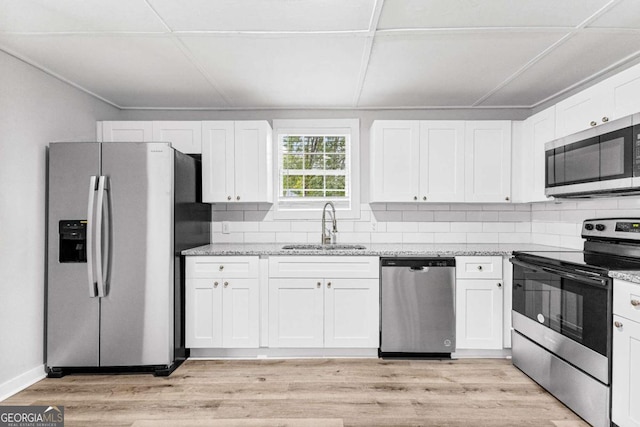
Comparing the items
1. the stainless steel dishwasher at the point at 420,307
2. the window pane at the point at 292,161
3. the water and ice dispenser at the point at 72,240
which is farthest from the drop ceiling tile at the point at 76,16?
the stainless steel dishwasher at the point at 420,307

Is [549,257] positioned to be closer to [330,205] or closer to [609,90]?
[609,90]

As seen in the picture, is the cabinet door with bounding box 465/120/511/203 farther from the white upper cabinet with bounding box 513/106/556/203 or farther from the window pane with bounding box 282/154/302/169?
the window pane with bounding box 282/154/302/169

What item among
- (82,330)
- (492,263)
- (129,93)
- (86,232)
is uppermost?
(129,93)

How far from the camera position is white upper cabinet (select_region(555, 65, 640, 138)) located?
2189 mm

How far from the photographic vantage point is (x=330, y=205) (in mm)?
3775

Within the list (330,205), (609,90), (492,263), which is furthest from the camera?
(330,205)

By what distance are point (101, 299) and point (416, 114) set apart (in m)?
3.23

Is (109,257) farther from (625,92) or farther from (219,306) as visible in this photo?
(625,92)

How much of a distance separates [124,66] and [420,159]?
2.52 m

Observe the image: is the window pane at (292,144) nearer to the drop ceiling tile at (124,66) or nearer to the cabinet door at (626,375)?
the drop ceiling tile at (124,66)

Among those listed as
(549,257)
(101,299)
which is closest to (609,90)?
(549,257)

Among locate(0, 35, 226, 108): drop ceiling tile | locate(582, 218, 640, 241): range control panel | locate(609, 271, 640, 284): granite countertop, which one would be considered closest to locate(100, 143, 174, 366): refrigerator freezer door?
locate(0, 35, 226, 108): drop ceiling tile

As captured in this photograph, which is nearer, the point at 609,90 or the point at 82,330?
the point at 609,90

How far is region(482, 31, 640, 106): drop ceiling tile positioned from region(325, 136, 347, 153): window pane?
1420mm
